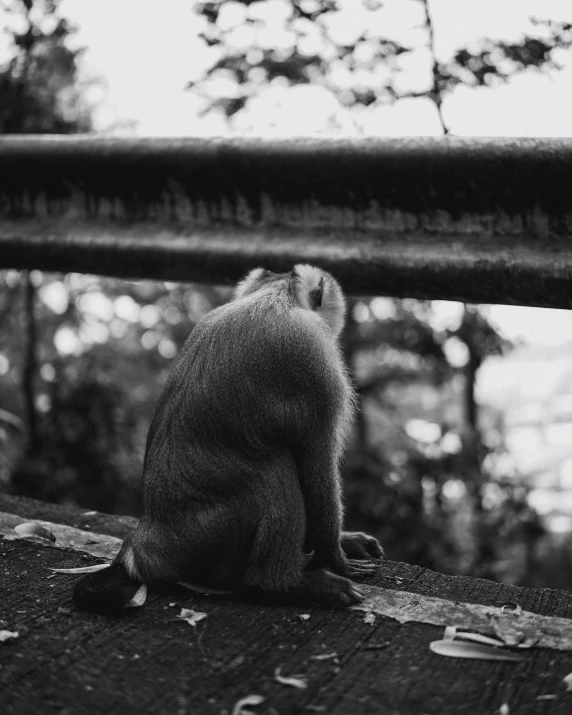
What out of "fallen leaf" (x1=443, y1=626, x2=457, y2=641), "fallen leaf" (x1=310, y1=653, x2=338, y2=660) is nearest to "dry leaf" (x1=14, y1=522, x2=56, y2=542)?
"fallen leaf" (x1=310, y1=653, x2=338, y2=660)

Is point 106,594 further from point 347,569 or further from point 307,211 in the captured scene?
point 307,211

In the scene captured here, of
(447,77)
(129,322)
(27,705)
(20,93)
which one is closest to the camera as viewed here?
(27,705)

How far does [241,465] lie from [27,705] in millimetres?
896

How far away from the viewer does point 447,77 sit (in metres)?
3.08

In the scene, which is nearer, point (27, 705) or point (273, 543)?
point (27, 705)

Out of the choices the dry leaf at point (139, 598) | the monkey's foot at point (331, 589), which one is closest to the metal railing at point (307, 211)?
the monkey's foot at point (331, 589)

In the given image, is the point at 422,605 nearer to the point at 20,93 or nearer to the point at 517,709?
the point at 517,709

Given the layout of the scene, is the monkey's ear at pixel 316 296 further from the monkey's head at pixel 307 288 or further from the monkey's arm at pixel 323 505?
the monkey's arm at pixel 323 505

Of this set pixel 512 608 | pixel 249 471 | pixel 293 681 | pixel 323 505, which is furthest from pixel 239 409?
pixel 512 608

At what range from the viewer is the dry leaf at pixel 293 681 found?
1620 mm

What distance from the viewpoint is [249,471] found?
224cm

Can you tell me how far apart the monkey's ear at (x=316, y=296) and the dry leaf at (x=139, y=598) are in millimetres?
1092

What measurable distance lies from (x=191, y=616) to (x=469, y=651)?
2.32 feet

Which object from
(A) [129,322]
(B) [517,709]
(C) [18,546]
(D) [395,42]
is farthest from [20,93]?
(B) [517,709]
